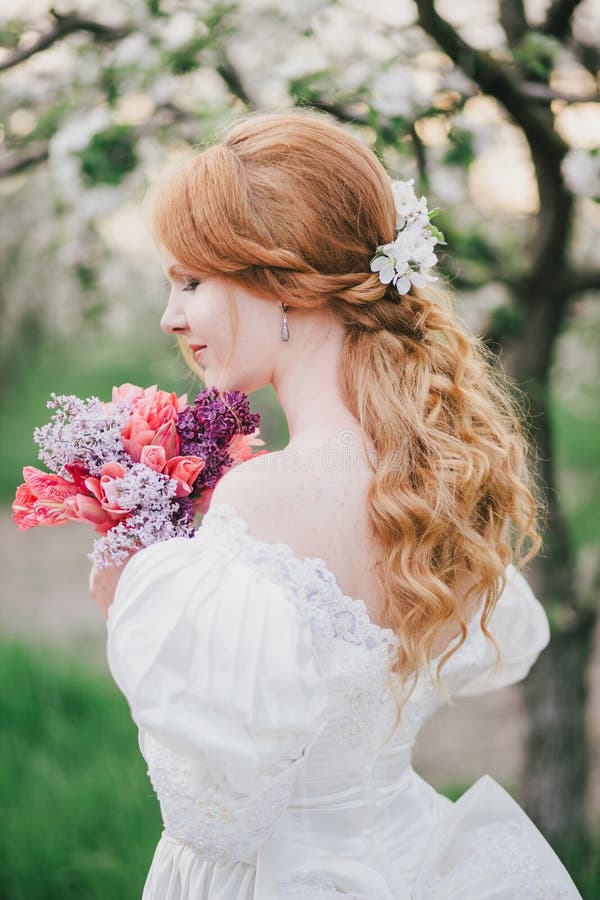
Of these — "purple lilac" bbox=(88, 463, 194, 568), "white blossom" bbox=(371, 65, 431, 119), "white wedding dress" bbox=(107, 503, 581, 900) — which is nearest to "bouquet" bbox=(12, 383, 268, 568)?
"purple lilac" bbox=(88, 463, 194, 568)

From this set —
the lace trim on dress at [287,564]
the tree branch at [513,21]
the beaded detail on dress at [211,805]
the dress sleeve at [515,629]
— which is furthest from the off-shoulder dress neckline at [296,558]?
the tree branch at [513,21]

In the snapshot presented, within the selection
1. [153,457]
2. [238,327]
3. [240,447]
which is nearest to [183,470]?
[153,457]

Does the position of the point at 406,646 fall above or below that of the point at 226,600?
below

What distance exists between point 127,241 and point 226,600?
3.27 metres

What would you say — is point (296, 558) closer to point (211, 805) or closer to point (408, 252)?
point (211, 805)

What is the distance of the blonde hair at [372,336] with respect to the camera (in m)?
1.45

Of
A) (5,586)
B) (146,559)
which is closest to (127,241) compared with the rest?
(146,559)

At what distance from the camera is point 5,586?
8125 millimetres

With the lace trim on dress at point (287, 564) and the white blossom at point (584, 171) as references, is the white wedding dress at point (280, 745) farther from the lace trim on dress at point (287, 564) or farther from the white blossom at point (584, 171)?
the white blossom at point (584, 171)

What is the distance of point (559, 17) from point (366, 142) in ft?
2.71

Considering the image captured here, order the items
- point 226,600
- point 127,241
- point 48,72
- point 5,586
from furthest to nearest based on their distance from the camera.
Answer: point 5,586 < point 127,241 < point 48,72 < point 226,600

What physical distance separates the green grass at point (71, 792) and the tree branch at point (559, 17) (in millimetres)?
2694

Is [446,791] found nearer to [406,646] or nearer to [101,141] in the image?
[406,646]

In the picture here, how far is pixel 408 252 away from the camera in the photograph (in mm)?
1583
